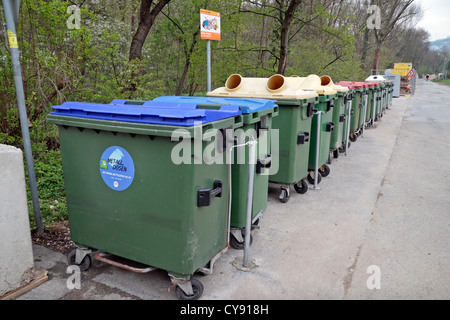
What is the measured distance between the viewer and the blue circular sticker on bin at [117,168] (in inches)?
98.7

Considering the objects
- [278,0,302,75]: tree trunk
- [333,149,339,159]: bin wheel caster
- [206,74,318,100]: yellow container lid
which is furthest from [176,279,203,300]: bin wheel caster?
[278,0,302,75]: tree trunk

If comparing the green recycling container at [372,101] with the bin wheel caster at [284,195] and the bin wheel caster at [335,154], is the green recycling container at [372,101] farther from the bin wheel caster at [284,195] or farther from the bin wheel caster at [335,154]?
the bin wheel caster at [284,195]

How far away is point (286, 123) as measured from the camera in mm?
4355

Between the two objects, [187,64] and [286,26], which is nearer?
[286,26]

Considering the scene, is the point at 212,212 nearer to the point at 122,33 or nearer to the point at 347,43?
the point at 122,33

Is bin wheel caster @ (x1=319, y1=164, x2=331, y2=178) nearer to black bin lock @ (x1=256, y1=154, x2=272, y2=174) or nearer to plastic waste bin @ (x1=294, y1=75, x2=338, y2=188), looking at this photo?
plastic waste bin @ (x1=294, y1=75, x2=338, y2=188)

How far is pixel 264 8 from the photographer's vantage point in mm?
10953

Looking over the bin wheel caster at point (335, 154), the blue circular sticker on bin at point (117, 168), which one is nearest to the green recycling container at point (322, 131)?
the bin wheel caster at point (335, 154)

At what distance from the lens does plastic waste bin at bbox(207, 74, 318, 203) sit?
14.2 ft

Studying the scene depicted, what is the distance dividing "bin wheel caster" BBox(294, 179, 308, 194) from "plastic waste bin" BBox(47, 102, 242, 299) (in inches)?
91.3

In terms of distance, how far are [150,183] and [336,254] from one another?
193 cm

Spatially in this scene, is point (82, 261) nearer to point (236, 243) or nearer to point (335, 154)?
point (236, 243)

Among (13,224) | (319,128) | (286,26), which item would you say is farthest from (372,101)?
(13,224)
